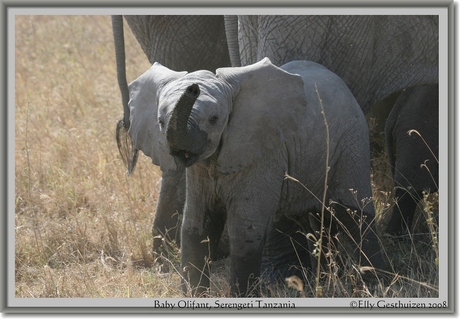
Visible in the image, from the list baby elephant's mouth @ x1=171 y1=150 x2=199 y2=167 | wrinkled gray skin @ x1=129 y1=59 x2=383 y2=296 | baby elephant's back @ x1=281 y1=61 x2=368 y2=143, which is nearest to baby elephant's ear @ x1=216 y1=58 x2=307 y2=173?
wrinkled gray skin @ x1=129 y1=59 x2=383 y2=296

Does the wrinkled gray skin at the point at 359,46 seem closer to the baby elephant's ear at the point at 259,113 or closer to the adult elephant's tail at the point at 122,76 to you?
the baby elephant's ear at the point at 259,113

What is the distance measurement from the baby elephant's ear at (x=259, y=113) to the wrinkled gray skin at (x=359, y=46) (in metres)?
0.56

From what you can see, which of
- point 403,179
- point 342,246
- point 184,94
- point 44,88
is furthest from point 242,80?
point 44,88

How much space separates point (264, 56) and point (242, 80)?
67 cm

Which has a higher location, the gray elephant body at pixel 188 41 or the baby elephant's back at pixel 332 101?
the gray elephant body at pixel 188 41

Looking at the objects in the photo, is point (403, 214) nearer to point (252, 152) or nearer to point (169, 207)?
point (169, 207)

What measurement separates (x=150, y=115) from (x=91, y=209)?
5.98ft

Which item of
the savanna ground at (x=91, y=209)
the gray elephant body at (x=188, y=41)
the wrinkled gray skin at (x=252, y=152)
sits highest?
the gray elephant body at (x=188, y=41)

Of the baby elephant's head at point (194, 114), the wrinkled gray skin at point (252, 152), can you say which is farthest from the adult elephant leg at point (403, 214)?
the baby elephant's head at point (194, 114)

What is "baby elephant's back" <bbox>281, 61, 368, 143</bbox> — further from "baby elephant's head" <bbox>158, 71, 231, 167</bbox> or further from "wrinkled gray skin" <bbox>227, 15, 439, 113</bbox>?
"baby elephant's head" <bbox>158, 71, 231, 167</bbox>

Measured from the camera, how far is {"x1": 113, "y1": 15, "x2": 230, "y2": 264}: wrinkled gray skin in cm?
596

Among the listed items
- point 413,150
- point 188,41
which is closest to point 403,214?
point 413,150

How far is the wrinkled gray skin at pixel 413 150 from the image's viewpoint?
5.86 m

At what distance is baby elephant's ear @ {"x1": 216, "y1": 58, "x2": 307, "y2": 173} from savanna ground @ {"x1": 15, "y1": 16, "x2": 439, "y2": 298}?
553mm
